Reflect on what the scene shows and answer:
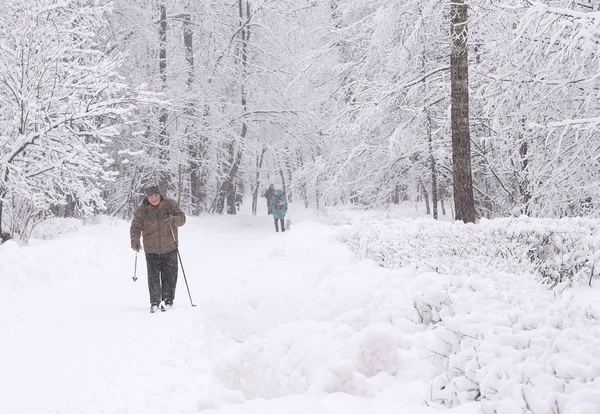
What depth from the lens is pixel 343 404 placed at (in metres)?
3.44

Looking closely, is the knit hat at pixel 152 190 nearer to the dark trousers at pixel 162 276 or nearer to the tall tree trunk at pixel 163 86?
the dark trousers at pixel 162 276

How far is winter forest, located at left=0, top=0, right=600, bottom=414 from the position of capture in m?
3.79

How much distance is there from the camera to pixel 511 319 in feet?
11.9

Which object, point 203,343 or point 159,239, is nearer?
point 203,343

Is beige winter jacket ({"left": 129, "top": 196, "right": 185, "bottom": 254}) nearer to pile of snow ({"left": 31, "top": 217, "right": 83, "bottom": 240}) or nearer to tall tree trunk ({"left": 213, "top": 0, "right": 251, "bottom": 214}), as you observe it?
pile of snow ({"left": 31, "top": 217, "right": 83, "bottom": 240})

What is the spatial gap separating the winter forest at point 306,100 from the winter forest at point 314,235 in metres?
0.09

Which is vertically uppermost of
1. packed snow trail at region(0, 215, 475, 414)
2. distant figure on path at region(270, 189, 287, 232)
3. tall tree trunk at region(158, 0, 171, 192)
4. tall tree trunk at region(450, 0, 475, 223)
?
tall tree trunk at region(158, 0, 171, 192)

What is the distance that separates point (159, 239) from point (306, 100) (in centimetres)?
1725

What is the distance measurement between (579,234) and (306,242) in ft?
21.8

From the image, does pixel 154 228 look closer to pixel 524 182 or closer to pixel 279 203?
pixel 524 182

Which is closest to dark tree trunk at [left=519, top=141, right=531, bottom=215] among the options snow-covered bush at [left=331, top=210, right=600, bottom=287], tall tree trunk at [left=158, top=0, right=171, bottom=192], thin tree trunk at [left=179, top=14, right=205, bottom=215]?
snow-covered bush at [left=331, top=210, right=600, bottom=287]

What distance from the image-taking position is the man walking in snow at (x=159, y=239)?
8289mm

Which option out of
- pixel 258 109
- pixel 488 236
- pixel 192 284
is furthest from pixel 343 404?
Result: pixel 258 109

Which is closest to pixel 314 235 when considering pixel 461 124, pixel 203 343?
pixel 461 124
